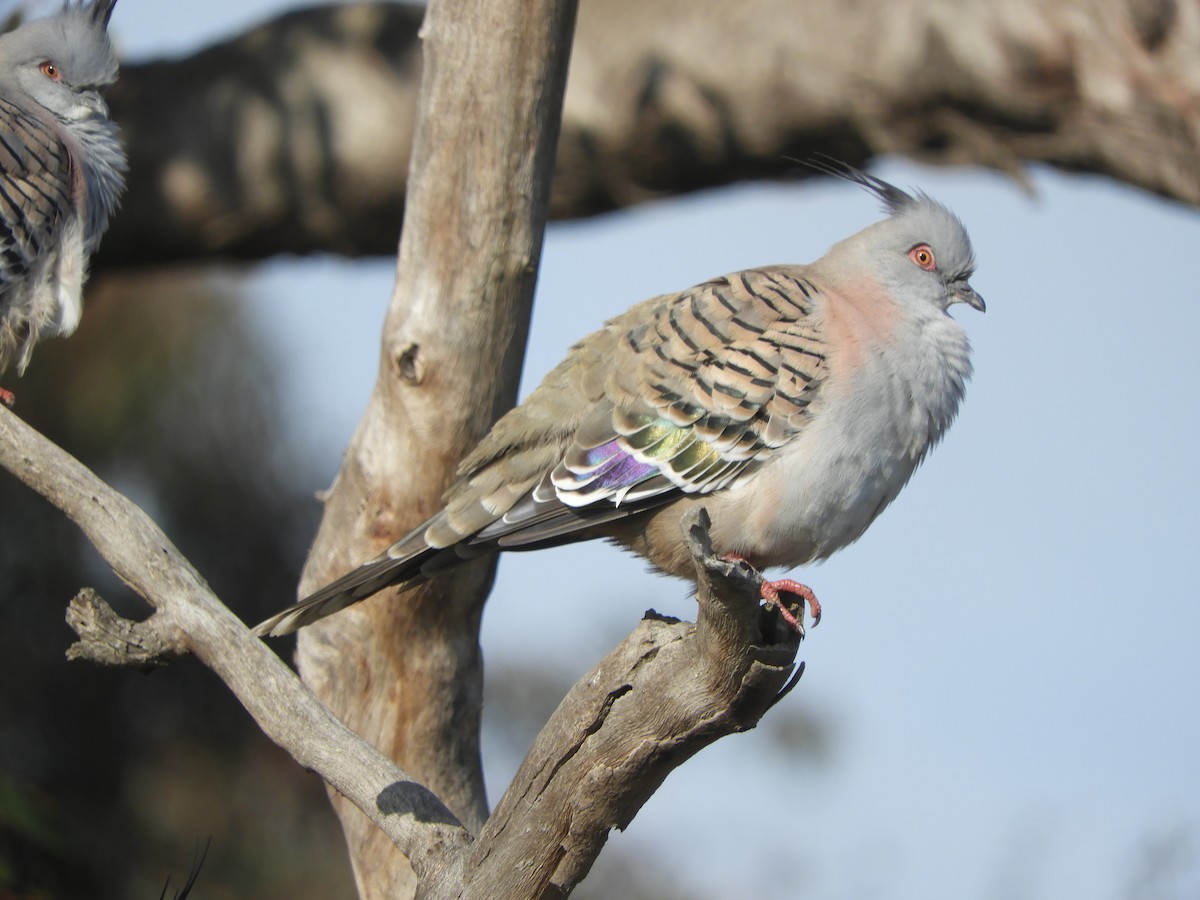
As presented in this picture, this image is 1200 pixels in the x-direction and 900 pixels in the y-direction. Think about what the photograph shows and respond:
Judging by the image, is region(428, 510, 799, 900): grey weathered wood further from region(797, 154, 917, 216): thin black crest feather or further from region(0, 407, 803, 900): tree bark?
region(797, 154, 917, 216): thin black crest feather

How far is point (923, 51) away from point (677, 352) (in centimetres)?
260

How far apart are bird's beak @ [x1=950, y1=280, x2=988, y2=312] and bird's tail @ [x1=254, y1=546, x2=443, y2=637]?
206 centimetres

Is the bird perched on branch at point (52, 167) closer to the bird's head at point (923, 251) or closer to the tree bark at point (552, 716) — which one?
the tree bark at point (552, 716)

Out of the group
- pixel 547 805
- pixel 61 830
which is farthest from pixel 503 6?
pixel 61 830

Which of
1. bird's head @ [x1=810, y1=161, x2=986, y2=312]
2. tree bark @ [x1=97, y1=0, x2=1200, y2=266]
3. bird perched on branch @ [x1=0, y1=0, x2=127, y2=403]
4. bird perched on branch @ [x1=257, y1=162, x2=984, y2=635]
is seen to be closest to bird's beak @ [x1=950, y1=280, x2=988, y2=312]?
bird's head @ [x1=810, y1=161, x2=986, y2=312]

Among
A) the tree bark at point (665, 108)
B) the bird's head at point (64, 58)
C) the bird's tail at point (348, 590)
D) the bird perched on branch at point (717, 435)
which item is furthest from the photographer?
the tree bark at point (665, 108)

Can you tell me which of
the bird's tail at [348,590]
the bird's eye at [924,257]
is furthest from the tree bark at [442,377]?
the bird's eye at [924,257]

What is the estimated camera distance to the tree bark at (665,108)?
5633mm

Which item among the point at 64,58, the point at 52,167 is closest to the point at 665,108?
the point at 64,58

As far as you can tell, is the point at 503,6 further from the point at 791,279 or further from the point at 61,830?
the point at 61,830

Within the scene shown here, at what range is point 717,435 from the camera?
13.1 feet

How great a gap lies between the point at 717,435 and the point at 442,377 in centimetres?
108

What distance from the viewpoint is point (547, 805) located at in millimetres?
3199

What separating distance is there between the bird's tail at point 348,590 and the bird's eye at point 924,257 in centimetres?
197
